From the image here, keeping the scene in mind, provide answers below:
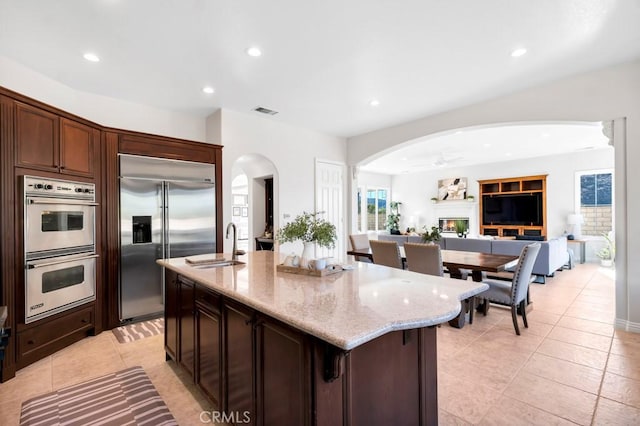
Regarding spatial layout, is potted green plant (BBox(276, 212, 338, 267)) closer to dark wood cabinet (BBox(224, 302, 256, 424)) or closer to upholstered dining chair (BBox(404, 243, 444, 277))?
dark wood cabinet (BBox(224, 302, 256, 424))

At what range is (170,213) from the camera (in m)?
3.85

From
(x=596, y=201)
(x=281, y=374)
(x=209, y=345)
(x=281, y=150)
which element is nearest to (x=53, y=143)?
(x=209, y=345)

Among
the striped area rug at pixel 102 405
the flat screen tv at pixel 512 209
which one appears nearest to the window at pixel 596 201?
the flat screen tv at pixel 512 209

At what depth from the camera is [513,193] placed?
895cm

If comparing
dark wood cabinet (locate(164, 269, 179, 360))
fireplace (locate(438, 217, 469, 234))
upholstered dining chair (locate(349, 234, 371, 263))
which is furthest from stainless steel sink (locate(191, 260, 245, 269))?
fireplace (locate(438, 217, 469, 234))

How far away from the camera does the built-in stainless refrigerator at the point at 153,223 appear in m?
3.57

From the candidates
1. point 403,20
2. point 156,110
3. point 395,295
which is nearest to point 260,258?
point 395,295

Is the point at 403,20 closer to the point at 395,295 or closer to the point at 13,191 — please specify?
the point at 395,295

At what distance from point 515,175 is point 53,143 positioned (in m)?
10.2

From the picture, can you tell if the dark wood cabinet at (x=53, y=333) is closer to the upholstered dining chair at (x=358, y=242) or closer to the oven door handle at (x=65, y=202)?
the oven door handle at (x=65, y=202)

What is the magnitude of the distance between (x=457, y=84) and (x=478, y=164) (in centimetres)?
672

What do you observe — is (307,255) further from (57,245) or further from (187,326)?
(57,245)

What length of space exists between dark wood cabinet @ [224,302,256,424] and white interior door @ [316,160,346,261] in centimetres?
401

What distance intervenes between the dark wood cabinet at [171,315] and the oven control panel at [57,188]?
133 centimetres
